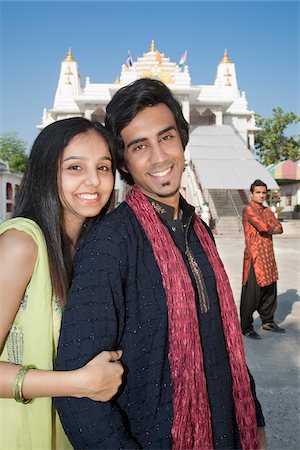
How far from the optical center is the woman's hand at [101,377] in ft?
3.49

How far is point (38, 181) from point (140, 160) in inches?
13.0

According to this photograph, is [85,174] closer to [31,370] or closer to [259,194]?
[31,370]

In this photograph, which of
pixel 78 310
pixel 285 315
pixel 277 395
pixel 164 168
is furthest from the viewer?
pixel 285 315

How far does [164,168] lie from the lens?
1.42 meters

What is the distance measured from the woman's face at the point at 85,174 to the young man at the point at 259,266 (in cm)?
351

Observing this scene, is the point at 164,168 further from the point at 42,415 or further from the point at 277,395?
the point at 277,395

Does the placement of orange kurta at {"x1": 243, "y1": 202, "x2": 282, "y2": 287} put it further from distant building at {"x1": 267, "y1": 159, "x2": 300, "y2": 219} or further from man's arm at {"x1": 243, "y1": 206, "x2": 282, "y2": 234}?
distant building at {"x1": 267, "y1": 159, "x2": 300, "y2": 219}

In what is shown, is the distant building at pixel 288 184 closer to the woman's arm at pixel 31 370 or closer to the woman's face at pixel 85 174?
the woman's face at pixel 85 174

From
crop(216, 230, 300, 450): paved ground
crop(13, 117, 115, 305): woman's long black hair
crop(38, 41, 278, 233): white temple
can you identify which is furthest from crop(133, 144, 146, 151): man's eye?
crop(38, 41, 278, 233): white temple

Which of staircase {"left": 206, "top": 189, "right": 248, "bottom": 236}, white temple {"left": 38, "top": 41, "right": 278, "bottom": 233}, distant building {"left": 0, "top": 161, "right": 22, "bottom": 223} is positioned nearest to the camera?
staircase {"left": 206, "top": 189, "right": 248, "bottom": 236}

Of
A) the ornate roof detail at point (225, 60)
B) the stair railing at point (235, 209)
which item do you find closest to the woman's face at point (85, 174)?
the stair railing at point (235, 209)

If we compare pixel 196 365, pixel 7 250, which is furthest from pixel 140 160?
pixel 196 365

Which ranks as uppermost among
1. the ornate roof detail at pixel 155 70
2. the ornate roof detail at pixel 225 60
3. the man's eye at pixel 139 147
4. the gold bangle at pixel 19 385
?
the ornate roof detail at pixel 225 60

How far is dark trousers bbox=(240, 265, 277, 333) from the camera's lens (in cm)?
462
